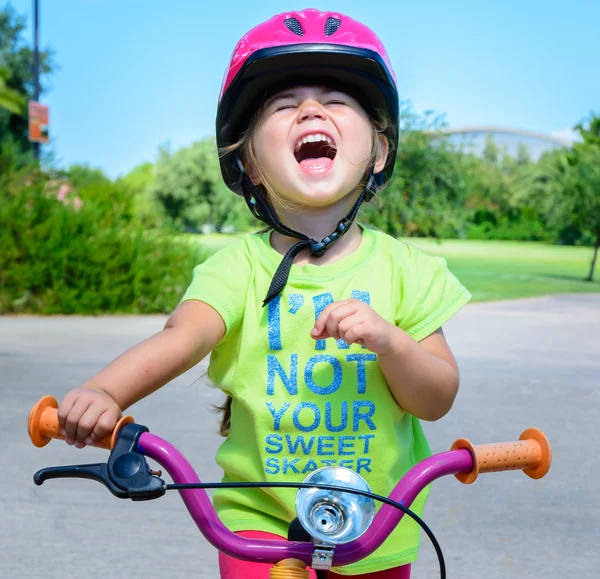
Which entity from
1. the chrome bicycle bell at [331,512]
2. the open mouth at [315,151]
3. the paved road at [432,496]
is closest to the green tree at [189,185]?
the paved road at [432,496]

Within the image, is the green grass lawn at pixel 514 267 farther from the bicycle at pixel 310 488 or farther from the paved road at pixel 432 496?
the bicycle at pixel 310 488

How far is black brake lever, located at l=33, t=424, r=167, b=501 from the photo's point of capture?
155 centimetres

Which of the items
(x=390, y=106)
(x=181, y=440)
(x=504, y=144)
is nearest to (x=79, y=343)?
(x=181, y=440)

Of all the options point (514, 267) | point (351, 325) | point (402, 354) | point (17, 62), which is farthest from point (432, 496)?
point (17, 62)

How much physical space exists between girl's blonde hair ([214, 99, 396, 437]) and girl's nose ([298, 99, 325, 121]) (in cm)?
19

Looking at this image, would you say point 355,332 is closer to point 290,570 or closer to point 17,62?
point 290,570

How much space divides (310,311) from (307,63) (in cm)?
66

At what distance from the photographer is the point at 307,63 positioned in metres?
2.44

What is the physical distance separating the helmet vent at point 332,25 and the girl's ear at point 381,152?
31cm

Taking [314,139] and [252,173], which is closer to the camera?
[314,139]

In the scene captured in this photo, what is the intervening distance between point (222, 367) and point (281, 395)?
19 cm

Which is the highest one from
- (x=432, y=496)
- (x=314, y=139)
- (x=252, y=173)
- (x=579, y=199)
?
(x=314, y=139)

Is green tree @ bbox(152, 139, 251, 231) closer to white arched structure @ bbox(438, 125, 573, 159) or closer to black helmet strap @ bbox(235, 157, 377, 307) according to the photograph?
black helmet strap @ bbox(235, 157, 377, 307)

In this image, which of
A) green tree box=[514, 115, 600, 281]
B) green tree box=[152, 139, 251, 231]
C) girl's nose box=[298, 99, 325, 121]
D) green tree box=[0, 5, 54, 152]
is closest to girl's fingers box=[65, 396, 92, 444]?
girl's nose box=[298, 99, 325, 121]
